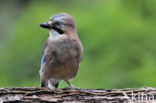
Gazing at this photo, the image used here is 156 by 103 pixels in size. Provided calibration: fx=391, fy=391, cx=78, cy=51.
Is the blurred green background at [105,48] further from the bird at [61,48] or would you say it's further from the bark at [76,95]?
the bark at [76,95]

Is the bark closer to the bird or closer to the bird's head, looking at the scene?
the bird

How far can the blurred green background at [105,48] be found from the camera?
24.9ft

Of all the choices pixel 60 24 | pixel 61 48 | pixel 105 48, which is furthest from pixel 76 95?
pixel 105 48

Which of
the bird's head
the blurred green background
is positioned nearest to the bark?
the bird's head

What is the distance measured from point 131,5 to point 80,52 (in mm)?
2220

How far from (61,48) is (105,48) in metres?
1.39

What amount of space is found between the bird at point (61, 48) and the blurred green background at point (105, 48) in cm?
70

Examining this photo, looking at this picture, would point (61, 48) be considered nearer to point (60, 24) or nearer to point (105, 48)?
point (60, 24)

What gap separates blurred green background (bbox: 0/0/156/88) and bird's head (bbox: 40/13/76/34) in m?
1.17

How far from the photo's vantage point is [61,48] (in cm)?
698

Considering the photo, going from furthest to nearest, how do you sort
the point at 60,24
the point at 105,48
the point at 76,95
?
the point at 105,48, the point at 60,24, the point at 76,95

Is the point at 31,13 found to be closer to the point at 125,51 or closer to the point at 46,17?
the point at 46,17

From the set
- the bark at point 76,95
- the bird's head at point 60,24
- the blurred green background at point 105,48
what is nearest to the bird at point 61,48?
the bird's head at point 60,24

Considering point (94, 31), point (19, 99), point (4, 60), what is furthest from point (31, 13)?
point (19, 99)
